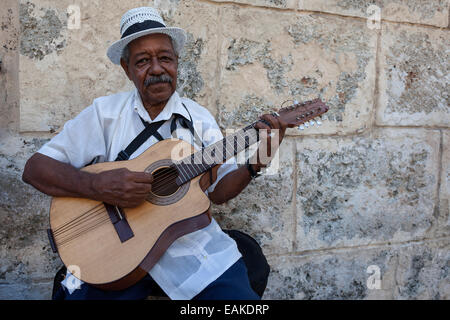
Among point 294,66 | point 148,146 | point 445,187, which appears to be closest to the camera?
point 148,146

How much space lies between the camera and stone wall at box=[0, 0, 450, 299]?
8.09ft

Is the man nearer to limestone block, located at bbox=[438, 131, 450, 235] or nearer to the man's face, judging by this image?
the man's face

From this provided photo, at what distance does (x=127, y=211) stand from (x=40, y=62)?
1150mm

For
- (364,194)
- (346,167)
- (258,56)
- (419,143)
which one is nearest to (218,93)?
(258,56)

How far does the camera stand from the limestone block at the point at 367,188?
9.80 ft

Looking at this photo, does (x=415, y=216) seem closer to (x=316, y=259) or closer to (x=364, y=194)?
(x=364, y=194)

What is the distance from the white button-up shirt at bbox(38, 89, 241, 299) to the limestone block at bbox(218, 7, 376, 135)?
2.16 ft

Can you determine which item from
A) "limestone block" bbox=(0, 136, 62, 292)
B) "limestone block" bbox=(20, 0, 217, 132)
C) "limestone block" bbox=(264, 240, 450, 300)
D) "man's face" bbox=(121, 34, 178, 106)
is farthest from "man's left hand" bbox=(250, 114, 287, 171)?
"limestone block" bbox=(0, 136, 62, 292)

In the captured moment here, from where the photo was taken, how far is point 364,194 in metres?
3.10

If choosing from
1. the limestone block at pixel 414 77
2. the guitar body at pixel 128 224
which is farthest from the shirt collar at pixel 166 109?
the limestone block at pixel 414 77

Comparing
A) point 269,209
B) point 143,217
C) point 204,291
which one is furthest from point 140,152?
point 269,209

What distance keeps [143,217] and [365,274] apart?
6.53ft

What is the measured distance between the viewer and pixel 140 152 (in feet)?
6.99

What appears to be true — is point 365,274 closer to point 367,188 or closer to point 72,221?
point 367,188
